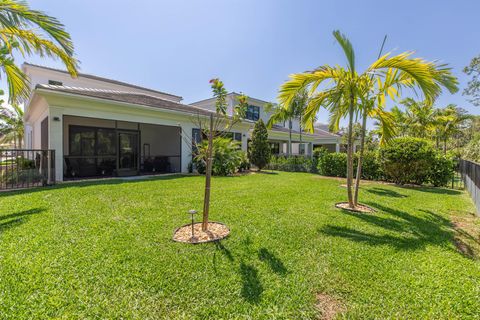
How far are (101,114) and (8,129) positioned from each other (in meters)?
25.4

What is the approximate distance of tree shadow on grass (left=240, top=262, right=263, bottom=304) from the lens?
2512 millimetres

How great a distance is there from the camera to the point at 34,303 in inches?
92.4

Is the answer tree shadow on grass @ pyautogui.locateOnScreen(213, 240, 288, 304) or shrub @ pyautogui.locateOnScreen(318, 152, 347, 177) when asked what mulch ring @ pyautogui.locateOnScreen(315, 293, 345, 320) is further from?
shrub @ pyautogui.locateOnScreen(318, 152, 347, 177)

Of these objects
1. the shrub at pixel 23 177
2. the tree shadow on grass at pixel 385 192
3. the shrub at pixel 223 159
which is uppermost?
the shrub at pixel 223 159

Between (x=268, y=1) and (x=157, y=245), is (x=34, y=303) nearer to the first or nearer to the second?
(x=157, y=245)

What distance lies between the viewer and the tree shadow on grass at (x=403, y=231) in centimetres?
410

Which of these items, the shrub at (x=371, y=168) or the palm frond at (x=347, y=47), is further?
the shrub at (x=371, y=168)

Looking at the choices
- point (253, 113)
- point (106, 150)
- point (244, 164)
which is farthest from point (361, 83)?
point (253, 113)

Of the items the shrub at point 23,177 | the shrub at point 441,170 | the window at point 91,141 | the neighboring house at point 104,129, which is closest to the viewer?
the shrub at point 23,177

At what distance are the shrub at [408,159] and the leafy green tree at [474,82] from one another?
477 inches

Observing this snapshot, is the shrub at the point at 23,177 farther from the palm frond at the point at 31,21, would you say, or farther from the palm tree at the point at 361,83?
the palm tree at the point at 361,83

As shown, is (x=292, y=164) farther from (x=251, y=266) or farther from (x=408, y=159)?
(x=251, y=266)

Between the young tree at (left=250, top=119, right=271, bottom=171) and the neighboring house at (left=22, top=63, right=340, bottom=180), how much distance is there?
0.87 m

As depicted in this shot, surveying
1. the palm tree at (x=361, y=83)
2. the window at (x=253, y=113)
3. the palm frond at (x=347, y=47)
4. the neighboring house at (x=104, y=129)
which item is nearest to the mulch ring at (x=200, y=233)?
the palm tree at (x=361, y=83)
